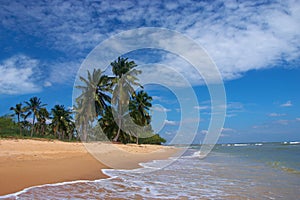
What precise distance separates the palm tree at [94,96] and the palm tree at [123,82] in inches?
46.9

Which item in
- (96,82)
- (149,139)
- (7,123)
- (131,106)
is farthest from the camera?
(149,139)

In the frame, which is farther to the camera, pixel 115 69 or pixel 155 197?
pixel 115 69

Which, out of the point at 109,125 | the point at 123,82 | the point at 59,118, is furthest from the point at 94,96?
the point at 59,118

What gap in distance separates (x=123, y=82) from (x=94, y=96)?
3792 millimetres

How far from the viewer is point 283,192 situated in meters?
6.70

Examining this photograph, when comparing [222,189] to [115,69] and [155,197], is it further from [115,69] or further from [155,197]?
[115,69]

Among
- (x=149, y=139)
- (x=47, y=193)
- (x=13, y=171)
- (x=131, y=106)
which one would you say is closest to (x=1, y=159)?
(x=13, y=171)

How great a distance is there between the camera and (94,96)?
95.2ft

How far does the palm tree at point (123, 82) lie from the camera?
29.6 m

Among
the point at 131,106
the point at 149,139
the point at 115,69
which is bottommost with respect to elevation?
the point at 149,139

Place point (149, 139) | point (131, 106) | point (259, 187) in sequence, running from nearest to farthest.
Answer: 1. point (259, 187)
2. point (131, 106)
3. point (149, 139)

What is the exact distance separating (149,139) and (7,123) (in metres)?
31.6

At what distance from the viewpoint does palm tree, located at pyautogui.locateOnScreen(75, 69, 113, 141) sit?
97.7 ft

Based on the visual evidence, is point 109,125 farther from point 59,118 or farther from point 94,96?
point 59,118
